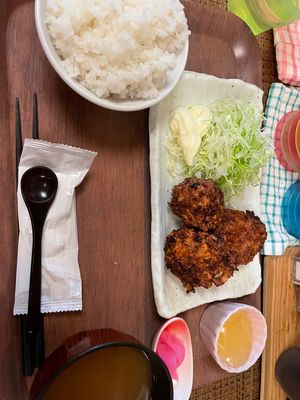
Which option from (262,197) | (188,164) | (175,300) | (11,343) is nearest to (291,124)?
(262,197)

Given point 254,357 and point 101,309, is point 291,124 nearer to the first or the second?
point 254,357

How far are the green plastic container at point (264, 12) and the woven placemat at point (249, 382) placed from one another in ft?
0.31

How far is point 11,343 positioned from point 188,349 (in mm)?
608

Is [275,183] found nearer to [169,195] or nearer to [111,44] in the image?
[169,195]

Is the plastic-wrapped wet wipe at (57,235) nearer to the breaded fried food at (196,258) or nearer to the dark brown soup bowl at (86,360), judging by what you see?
the dark brown soup bowl at (86,360)

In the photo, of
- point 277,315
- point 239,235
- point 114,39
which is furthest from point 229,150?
point 277,315

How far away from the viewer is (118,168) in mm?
1368

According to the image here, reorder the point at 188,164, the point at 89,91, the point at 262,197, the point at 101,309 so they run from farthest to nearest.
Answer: the point at 262,197 < the point at 188,164 < the point at 101,309 < the point at 89,91

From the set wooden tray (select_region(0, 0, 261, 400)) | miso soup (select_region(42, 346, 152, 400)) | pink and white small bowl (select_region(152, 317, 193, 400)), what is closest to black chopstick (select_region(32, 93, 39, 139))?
wooden tray (select_region(0, 0, 261, 400))

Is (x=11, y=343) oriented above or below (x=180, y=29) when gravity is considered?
below

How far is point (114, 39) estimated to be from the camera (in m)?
1.14

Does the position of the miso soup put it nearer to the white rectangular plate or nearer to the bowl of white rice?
the white rectangular plate

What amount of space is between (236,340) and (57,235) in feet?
2.60

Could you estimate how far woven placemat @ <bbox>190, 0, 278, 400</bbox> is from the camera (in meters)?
1.76
